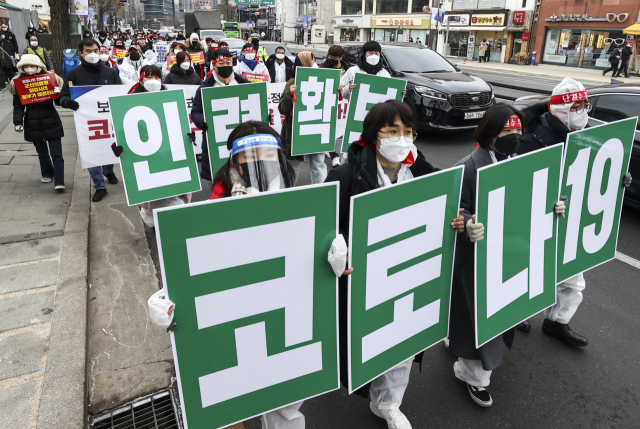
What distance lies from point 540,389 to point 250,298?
2.16m

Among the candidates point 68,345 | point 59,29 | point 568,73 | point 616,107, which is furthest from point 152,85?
point 568,73

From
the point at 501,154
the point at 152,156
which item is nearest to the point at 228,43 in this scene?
the point at 152,156

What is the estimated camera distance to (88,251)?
14.7 feet

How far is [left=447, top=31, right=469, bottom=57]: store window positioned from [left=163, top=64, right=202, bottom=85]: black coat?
3873 centimetres

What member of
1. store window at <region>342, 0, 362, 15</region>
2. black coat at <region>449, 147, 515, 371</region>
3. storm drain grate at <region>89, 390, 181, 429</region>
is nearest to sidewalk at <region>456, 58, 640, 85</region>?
black coat at <region>449, 147, 515, 371</region>

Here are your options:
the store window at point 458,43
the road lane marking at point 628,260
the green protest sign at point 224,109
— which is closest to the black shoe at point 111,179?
the green protest sign at point 224,109

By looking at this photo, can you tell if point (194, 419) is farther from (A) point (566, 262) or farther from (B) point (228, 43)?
(B) point (228, 43)

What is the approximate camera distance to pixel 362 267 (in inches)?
78.4

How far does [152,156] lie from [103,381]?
2.34 meters

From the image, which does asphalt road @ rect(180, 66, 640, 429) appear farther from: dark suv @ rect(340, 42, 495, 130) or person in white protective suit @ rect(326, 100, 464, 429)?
dark suv @ rect(340, 42, 495, 130)

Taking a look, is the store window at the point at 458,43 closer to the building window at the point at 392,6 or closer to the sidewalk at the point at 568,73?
the sidewalk at the point at 568,73

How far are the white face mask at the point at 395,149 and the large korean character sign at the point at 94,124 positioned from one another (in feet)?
12.6

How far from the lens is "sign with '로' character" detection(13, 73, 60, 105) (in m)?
5.52

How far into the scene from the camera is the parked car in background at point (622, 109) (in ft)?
17.4
